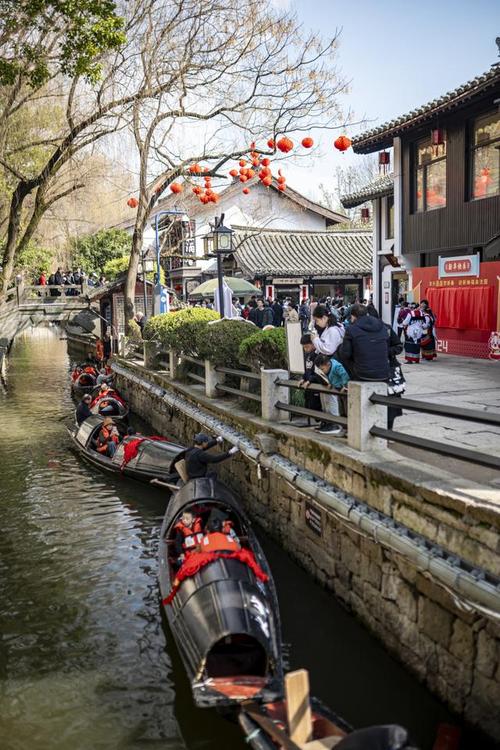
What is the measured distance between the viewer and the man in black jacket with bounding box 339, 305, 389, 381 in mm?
8344

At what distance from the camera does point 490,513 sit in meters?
5.42

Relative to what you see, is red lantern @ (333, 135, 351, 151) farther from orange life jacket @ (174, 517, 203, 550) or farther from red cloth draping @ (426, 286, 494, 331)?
orange life jacket @ (174, 517, 203, 550)

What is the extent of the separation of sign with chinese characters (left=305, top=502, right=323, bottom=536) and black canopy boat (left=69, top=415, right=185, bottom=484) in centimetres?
355

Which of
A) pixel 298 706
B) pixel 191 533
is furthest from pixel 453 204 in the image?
pixel 298 706

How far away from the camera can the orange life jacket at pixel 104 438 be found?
15202 mm

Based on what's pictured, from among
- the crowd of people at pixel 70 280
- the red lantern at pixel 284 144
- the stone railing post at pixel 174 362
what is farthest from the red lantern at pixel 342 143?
the crowd of people at pixel 70 280

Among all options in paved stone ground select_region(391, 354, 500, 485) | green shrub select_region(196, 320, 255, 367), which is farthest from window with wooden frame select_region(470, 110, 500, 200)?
green shrub select_region(196, 320, 255, 367)

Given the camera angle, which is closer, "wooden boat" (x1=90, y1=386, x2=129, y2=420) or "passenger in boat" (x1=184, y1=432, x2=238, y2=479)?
"passenger in boat" (x1=184, y1=432, x2=238, y2=479)

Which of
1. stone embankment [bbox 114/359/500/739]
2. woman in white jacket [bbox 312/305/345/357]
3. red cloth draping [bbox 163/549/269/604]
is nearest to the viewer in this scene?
stone embankment [bbox 114/359/500/739]

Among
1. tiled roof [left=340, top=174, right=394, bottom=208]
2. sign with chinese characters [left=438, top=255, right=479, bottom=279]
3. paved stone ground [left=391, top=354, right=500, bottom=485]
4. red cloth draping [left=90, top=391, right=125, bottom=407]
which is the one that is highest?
tiled roof [left=340, top=174, right=394, bottom=208]

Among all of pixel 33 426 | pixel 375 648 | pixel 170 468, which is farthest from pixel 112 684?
pixel 33 426

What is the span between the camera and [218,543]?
23.5 feet

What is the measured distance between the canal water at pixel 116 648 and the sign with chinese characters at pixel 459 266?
10591 millimetres

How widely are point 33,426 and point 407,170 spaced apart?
46.7ft
